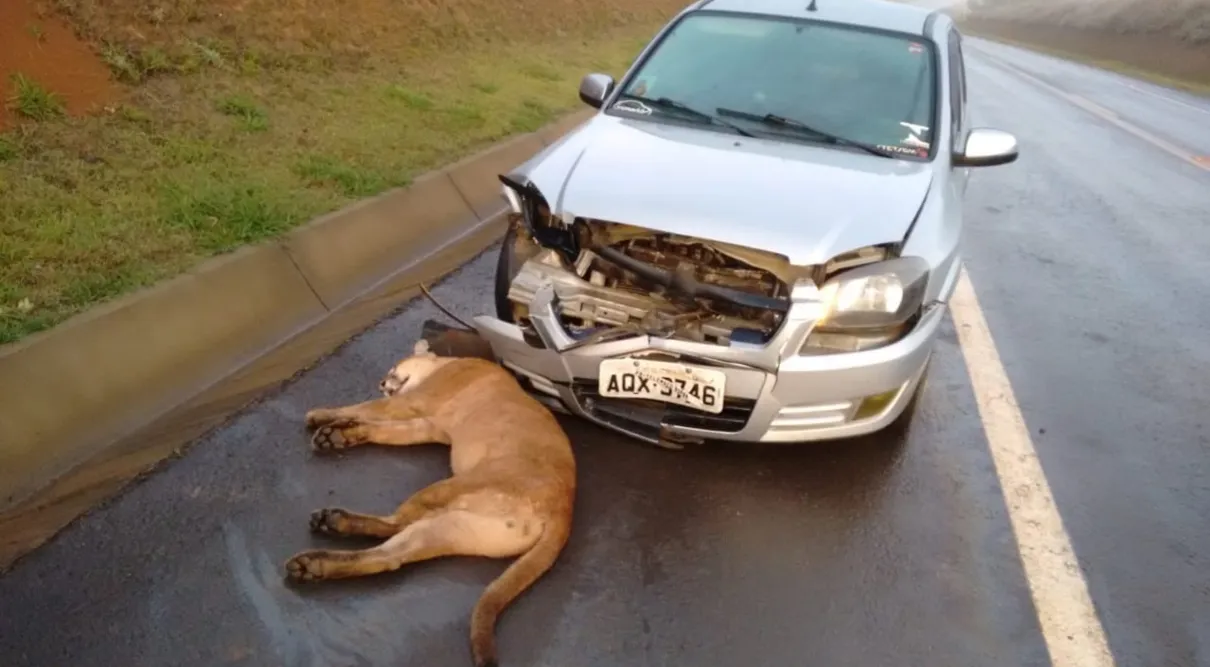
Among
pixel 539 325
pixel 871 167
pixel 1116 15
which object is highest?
pixel 871 167

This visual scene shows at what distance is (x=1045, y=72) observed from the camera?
2720 centimetres

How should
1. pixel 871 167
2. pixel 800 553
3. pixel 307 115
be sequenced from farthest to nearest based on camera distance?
pixel 307 115 < pixel 871 167 < pixel 800 553

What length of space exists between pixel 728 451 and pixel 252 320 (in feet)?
8.17

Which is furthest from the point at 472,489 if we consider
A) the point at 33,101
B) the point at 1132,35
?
the point at 1132,35

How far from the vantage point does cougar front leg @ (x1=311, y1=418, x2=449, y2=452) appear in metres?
4.08

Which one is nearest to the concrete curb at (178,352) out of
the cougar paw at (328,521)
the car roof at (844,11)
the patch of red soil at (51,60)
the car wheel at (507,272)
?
the cougar paw at (328,521)

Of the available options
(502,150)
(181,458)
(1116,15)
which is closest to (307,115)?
(502,150)

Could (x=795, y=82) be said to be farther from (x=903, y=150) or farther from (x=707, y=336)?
(x=707, y=336)

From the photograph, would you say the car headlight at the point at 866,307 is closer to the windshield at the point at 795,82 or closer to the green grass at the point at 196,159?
the windshield at the point at 795,82

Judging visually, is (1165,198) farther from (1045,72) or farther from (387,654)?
(1045,72)

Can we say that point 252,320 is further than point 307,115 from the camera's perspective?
No

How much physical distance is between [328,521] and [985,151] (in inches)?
141

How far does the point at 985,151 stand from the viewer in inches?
200

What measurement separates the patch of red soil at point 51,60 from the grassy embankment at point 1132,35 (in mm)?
26629
